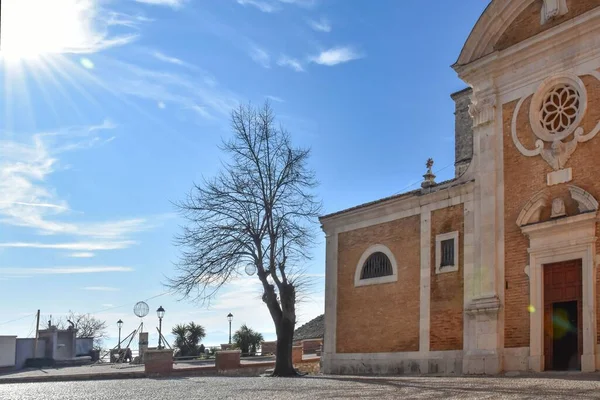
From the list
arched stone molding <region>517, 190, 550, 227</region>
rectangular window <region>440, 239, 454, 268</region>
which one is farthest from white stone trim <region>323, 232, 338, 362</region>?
arched stone molding <region>517, 190, 550, 227</region>

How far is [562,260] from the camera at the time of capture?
17391mm

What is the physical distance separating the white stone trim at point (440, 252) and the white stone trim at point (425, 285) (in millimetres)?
327

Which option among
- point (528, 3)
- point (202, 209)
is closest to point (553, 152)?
point (528, 3)

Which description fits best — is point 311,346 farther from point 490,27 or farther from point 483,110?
point 490,27

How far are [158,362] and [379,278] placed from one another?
8.16 m

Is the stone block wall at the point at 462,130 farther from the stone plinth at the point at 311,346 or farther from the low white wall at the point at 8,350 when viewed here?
the low white wall at the point at 8,350

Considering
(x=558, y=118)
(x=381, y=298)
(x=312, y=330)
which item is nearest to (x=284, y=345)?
(x=381, y=298)

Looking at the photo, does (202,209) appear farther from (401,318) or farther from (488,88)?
(488,88)

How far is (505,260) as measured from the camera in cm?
1873

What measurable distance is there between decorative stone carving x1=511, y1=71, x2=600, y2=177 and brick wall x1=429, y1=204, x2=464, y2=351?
10.00ft

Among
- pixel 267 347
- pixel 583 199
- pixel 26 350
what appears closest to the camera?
pixel 583 199

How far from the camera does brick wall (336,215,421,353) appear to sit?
2180 centimetres

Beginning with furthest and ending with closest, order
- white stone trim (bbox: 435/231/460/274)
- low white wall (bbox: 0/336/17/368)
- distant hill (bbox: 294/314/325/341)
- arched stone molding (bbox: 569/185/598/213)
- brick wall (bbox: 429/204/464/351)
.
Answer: distant hill (bbox: 294/314/325/341), low white wall (bbox: 0/336/17/368), white stone trim (bbox: 435/231/460/274), brick wall (bbox: 429/204/464/351), arched stone molding (bbox: 569/185/598/213)

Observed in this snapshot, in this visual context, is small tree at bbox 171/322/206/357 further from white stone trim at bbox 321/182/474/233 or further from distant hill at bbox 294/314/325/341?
white stone trim at bbox 321/182/474/233
